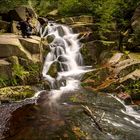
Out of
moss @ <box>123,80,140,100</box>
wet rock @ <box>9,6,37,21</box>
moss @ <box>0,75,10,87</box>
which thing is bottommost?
moss @ <box>123,80,140,100</box>

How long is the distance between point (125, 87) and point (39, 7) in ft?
57.3

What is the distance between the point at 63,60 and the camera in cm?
1686

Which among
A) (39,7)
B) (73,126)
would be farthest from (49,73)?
(39,7)

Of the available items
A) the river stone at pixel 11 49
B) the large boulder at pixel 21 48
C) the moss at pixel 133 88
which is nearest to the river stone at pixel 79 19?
the large boulder at pixel 21 48

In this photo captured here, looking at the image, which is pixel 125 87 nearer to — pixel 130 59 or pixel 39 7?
pixel 130 59

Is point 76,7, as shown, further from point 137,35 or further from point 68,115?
point 68,115

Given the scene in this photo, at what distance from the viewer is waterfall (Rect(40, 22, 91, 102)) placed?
1412 centimetres

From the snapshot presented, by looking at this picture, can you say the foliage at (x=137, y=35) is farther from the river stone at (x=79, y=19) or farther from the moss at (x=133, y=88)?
the river stone at (x=79, y=19)

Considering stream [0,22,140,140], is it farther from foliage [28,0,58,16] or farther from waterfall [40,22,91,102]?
foliage [28,0,58,16]

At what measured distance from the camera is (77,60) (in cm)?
1730

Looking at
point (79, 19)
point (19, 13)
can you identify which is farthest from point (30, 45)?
point (79, 19)

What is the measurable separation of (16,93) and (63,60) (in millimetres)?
5217

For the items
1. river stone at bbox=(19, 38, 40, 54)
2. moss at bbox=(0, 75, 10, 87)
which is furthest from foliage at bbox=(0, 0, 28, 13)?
moss at bbox=(0, 75, 10, 87)

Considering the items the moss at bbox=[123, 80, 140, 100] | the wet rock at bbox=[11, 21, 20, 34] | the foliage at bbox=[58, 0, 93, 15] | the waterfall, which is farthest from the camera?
the foliage at bbox=[58, 0, 93, 15]
